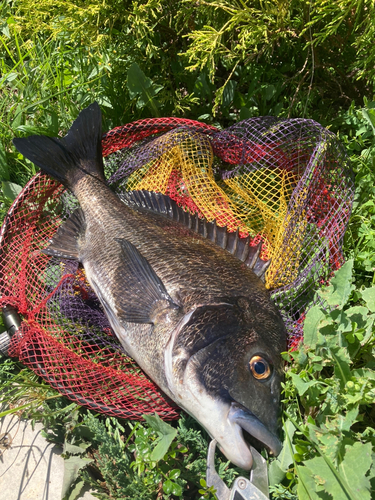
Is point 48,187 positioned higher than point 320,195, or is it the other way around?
point 48,187

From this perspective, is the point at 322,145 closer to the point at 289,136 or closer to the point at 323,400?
the point at 289,136

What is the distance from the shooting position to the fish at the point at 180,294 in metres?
1.80

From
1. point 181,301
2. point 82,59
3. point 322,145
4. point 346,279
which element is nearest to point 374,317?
point 346,279

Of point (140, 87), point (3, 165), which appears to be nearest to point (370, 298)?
point (140, 87)

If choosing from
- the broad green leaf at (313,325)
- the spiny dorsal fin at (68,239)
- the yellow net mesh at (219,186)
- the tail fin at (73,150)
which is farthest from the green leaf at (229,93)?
the broad green leaf at (313,325)

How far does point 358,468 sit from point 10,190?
3146 millimetres

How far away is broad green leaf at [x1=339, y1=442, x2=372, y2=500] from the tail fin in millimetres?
2224

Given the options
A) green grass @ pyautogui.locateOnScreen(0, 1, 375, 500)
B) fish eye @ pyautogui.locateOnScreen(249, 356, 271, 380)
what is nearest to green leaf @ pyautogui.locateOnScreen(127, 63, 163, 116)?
green grass @ pyautogui.locateOnScreen(0, 1, 375, 500)

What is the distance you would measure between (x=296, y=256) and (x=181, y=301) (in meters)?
0.78

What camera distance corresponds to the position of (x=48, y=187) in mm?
3123

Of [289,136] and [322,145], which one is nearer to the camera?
[322,145]

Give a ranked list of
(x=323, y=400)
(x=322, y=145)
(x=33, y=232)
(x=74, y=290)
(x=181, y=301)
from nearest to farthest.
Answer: (x=323, y=400), (x=181, y=301), (x=322, y=145), (x=74, y=290), (x=33, y=232)

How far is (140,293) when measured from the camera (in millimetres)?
2176

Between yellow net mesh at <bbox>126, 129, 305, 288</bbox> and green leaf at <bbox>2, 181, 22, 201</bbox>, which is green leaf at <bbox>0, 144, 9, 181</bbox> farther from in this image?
yellow net mesh at <bbox>126, 129, 305, 288</bbox>
